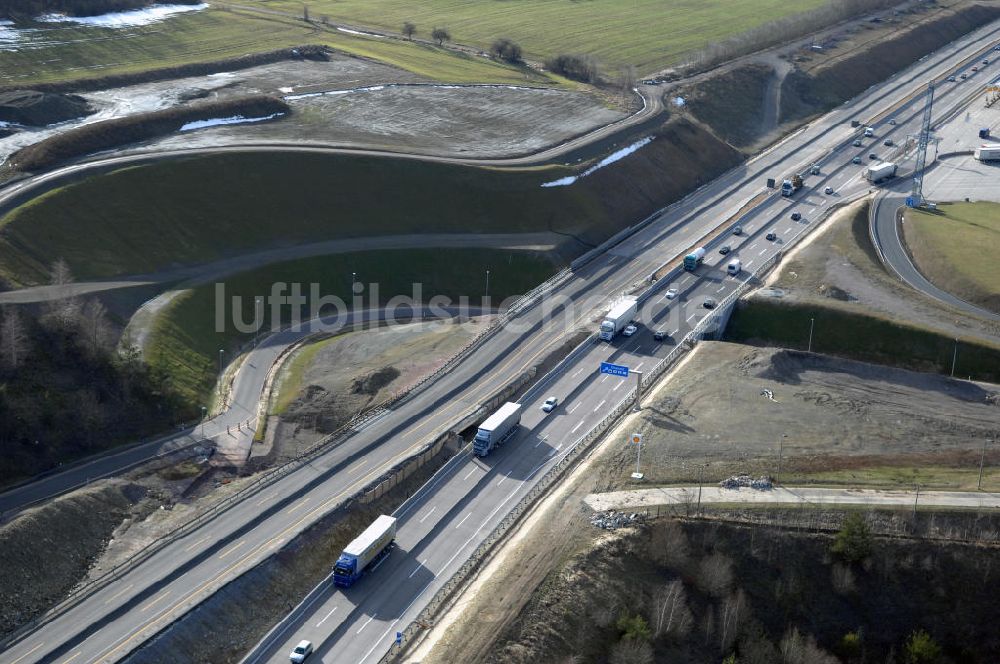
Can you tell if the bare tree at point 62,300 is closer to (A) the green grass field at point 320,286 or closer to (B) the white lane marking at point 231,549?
(A) the green grass field at point 320,286

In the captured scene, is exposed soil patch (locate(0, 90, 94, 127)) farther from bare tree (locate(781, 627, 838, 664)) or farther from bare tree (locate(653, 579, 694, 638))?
bare tree (locate(781, 627, 838, 664))

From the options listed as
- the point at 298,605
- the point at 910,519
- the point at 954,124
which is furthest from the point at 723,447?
the point at 954,124

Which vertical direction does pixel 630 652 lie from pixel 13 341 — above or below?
below

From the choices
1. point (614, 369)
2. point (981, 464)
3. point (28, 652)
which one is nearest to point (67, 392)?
point (28, 652)

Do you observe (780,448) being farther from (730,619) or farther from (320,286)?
(320,286)

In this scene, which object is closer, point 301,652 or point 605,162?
point 301,652

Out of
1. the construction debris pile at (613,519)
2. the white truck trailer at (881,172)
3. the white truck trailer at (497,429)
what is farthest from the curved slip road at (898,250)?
the white truck trailer at (497,429)

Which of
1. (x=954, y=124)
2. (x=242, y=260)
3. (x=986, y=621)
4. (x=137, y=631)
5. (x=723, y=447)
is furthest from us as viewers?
(x=954, y=124)

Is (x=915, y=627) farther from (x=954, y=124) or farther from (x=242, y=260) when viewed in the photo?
(x=954, y=124)
